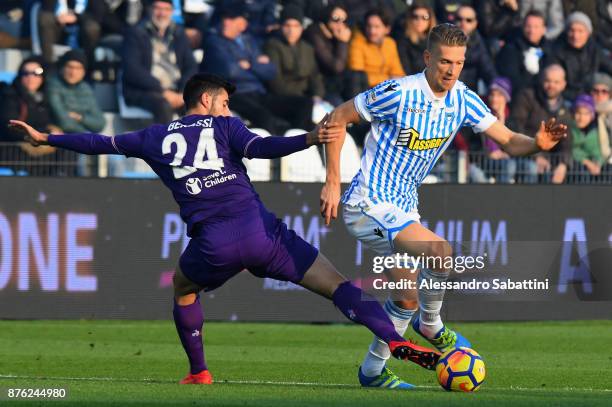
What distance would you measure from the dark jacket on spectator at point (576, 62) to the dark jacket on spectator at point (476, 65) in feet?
3.05

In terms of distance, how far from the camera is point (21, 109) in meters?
15.6

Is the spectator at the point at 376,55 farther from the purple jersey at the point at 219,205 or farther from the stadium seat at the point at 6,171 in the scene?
the purple jersey at the point at 219,205

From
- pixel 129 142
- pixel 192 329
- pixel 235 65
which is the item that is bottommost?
pixel 192 329

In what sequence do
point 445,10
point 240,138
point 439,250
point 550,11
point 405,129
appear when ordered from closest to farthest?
1. point 240,138
2. point 439,250
3. point 405,129
4. point 445,10
5. point 550,11

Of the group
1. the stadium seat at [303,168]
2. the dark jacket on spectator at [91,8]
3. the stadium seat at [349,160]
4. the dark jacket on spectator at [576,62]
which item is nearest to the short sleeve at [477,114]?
the stadium seat at [349,160]

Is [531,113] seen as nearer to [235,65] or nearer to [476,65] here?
[476,65]

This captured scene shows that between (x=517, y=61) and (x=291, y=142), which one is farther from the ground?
(x=517, y=61)

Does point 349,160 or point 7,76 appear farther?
point 7,76

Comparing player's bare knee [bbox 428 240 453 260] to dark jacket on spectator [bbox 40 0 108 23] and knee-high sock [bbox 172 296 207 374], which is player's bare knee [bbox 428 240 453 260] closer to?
knee-high sock [bbox 172 296 207 374]

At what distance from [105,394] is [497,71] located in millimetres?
11257

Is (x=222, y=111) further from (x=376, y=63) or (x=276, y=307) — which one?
(x=376, y=63)

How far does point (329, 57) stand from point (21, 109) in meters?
4.18

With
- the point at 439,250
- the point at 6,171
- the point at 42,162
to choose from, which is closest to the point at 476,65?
the point at 42,162

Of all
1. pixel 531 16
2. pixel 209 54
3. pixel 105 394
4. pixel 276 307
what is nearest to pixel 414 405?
pixel 105 394
